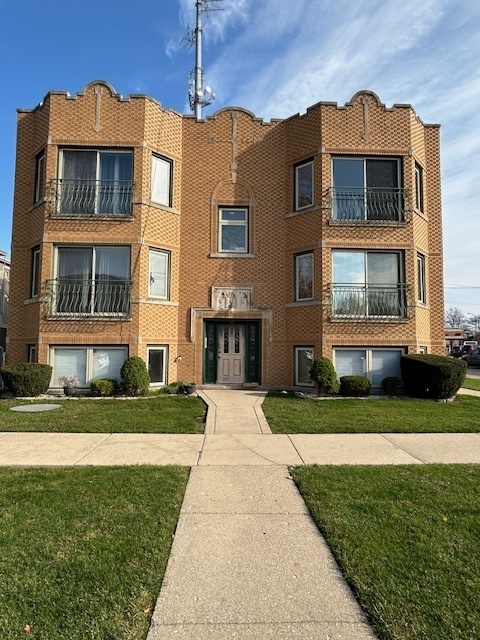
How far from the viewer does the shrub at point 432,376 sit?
34.9 feet

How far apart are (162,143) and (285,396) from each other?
27.5 feet

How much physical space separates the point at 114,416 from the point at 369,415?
525cm

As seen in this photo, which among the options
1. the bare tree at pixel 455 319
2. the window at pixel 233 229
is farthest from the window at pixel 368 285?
the bare tree at pixel 455 319

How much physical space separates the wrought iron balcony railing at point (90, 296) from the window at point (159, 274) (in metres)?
0.78

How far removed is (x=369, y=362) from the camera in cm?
1210

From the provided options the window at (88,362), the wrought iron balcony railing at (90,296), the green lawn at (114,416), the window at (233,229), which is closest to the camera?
the green lawn at (114,416)

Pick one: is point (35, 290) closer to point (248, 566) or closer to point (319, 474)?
point (319, 474)

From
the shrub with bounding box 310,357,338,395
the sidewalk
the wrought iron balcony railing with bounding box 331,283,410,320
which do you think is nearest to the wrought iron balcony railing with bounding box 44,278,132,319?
the shrub with bounding box 310,357,338,395

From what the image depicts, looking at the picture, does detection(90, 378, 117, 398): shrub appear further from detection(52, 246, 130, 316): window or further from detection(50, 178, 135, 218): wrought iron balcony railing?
detection(50, 178, 135, 218): wrought iron balcony railing

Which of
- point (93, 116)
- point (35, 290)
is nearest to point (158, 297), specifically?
point (35, 290)

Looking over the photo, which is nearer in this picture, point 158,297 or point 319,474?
point 319,474

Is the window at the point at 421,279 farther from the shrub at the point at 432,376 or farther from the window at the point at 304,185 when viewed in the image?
the window at the point at 304,185

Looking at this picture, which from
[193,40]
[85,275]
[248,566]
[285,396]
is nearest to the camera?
[248,566]

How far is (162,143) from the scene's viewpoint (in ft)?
42.1
